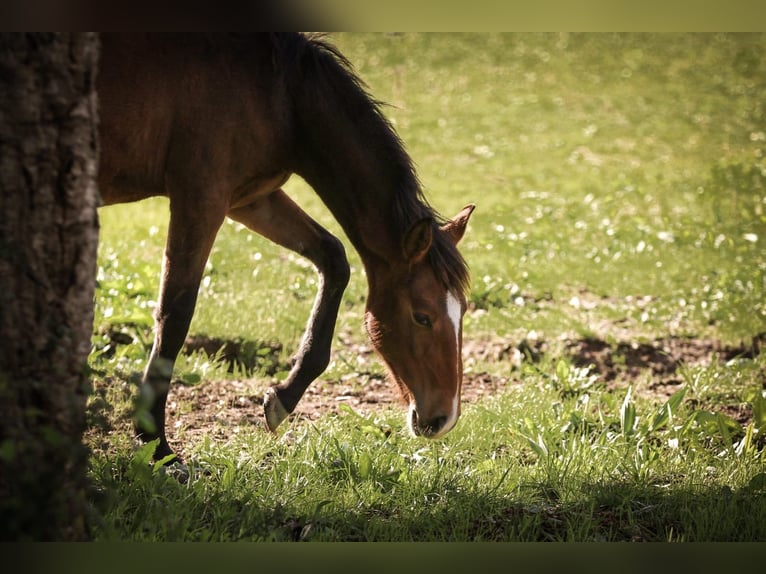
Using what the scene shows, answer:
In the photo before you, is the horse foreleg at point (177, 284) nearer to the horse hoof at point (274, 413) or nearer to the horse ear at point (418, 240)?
the horse hoof at point (274, 413)

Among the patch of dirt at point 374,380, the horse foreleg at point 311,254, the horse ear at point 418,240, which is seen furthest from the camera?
the patch of dirt at point 374,380

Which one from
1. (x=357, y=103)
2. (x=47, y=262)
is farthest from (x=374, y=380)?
(x=47, y=262)

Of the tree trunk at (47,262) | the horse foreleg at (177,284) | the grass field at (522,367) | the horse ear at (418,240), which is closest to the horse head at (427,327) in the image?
the horse ear at (418,240)

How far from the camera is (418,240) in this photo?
13.2ft

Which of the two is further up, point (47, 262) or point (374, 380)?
point (47, 262)

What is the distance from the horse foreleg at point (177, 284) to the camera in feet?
13.5

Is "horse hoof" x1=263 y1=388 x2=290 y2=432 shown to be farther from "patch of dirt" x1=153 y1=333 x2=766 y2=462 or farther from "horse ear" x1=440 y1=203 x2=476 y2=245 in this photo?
"horse ear" x1=440 y1=203 x2=476 y2=245

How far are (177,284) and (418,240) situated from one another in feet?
3.59

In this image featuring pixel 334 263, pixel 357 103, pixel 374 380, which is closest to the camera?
pixel 357 103

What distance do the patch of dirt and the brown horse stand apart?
15.8 inches

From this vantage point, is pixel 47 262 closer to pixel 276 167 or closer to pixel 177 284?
pixel 177 284

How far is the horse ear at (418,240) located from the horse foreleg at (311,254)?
2.36ft

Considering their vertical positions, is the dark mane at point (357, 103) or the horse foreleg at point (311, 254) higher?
the dark mane at point (357, 103)

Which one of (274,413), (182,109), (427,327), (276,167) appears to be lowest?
(274,413)
